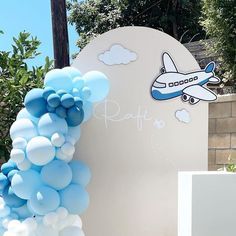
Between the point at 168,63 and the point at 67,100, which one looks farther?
the point at 168,63

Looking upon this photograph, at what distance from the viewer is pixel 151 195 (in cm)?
557

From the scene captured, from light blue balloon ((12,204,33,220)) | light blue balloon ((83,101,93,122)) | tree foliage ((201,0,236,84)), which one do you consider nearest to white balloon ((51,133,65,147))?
light blue balloon ((83,101,93,122))

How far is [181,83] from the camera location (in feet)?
18.5

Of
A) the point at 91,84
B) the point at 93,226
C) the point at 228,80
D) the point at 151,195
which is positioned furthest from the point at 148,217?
the point at 228,80

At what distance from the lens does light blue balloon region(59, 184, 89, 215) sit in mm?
4566

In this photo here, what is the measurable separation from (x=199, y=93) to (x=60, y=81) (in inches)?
71.9

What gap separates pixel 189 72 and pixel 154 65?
0.45 metres

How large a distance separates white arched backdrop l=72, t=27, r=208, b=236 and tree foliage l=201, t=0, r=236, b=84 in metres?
1.90

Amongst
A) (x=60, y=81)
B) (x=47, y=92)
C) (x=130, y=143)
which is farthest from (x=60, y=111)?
(x=130, y=143)

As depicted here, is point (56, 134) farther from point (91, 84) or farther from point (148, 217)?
point (148, 217)

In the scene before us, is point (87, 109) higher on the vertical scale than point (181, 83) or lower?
lower

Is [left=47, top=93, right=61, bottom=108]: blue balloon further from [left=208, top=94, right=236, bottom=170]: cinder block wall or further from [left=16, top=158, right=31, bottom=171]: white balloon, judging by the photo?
[left=208, top=94, right=236, bottom=170]: cinder block wall

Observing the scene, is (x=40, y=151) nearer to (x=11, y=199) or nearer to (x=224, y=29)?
(x=11, y=199)

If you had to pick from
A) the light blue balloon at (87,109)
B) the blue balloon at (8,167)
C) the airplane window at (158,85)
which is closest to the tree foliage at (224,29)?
the airplane window at (158,85)
